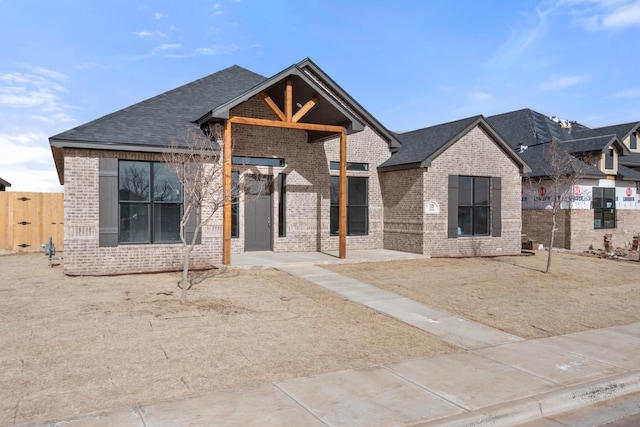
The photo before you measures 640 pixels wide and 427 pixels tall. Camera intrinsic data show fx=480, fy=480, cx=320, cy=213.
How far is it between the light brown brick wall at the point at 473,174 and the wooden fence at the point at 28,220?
14.0 metres

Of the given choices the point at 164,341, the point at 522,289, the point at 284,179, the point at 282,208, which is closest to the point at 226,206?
the point at 282,208

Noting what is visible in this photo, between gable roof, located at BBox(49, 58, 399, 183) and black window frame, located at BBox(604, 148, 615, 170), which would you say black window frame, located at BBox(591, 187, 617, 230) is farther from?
gable roof, located at BBox(49, 58, 399, 183)

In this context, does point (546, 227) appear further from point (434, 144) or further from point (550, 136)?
point (434, 144)

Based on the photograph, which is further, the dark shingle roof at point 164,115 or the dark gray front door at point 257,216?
the dark gray front door at point 257,216

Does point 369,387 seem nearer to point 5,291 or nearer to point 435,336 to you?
point 435,336

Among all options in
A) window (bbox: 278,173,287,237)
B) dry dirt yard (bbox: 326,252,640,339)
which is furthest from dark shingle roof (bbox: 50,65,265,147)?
dry dirt yard (bbox: 326,252,640,339)

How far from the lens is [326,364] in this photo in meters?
6.06

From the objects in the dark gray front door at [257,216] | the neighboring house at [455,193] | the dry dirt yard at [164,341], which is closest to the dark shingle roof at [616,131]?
the neighboring house at [455,193]

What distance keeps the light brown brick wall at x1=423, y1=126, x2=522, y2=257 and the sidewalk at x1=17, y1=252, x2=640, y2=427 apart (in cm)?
953

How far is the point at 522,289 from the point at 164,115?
436 inches

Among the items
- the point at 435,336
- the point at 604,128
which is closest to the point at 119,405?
the point at 435,336

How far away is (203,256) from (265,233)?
135 inches

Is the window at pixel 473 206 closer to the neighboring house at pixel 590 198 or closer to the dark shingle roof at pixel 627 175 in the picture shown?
the neighboring house at pixel 590 198

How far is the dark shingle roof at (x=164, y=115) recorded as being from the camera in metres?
12.2
